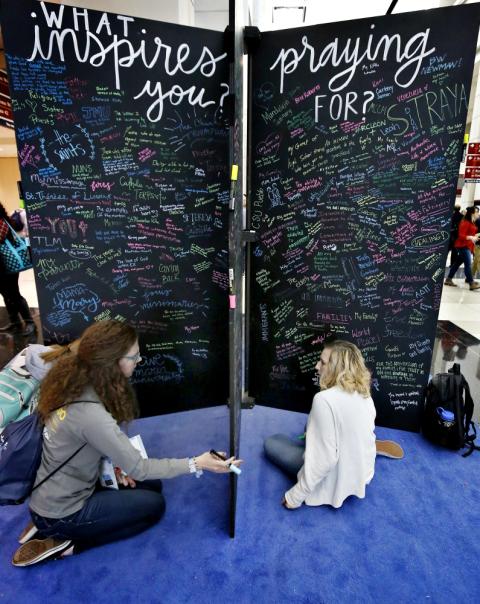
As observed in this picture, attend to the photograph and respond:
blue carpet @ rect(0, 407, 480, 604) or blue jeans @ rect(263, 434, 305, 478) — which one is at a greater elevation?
blue jeans @ rect(263, 434, 305, 478)

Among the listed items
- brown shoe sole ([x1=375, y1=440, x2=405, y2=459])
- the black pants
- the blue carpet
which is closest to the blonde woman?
the blue carpet

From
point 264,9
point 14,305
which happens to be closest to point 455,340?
point 14,305

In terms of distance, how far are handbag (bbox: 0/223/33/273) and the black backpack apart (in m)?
4.56

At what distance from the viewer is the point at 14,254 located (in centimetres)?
451

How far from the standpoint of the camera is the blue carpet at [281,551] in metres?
1.73

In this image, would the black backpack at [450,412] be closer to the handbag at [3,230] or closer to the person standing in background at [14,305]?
the person standing in background at [14,305]

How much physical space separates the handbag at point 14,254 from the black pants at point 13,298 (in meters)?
0.20

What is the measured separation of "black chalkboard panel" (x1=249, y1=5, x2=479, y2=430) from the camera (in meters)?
2.27

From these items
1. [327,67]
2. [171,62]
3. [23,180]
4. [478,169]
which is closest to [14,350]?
[23,180]

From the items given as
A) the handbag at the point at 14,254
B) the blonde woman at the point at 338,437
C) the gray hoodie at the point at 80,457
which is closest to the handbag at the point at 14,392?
the gray hoodie at the point at 80,457

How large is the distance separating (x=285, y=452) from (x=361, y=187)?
1.81 metres

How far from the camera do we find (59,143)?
92.7 inches

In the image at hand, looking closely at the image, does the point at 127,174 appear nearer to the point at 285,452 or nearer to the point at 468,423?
the point at 285,452

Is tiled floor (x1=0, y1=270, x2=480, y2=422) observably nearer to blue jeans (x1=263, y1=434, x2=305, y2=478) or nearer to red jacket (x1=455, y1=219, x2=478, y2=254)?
Result: red jacket (x1=455, y1=219, x2=478, y2=254)
